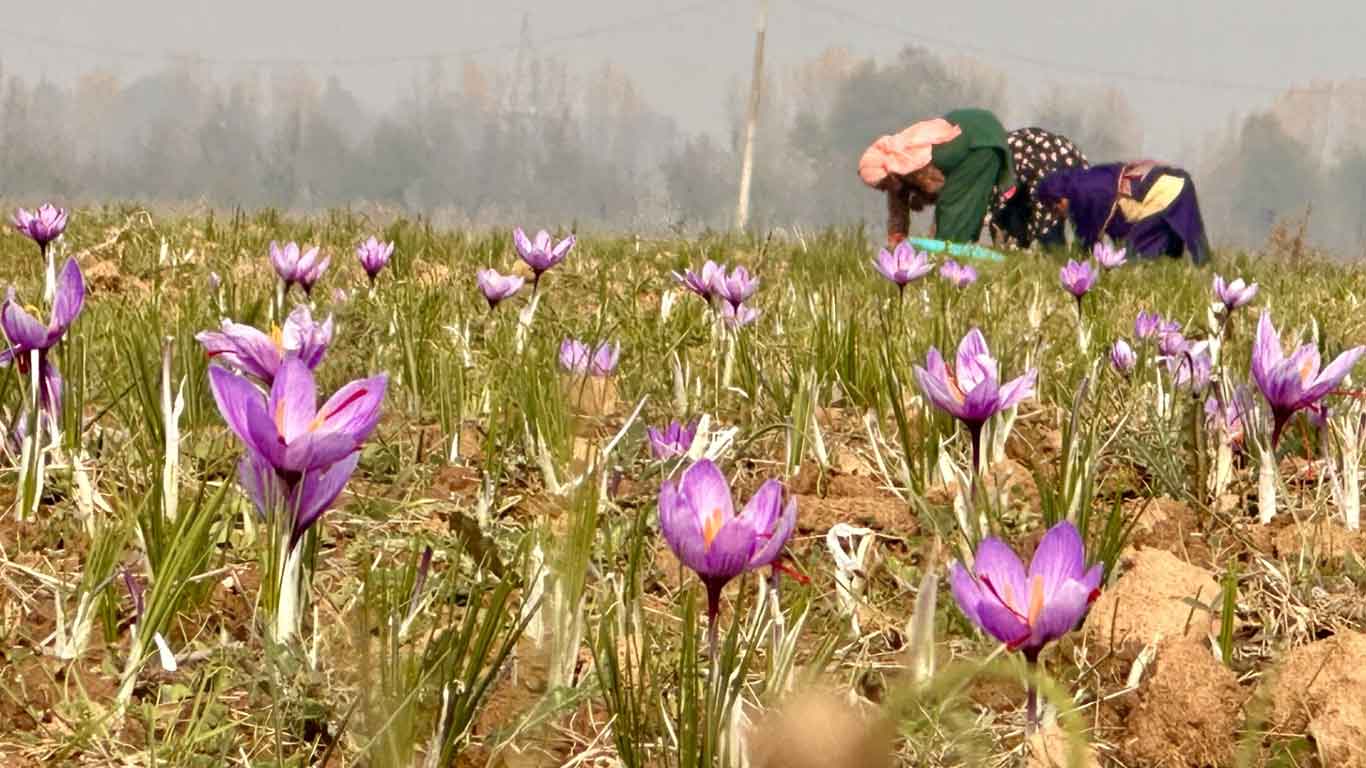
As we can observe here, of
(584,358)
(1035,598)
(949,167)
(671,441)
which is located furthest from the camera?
(949,167)

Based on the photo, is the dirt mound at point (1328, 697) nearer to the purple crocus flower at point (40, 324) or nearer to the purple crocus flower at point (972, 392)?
the purple crocus flower at point (972, 392)

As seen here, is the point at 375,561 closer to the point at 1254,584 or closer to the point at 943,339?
the point at 1254,584

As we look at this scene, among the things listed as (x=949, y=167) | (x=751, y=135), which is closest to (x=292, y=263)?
(x=949, y=167)

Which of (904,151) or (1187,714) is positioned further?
(904,151)

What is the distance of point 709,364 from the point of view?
10.4ft

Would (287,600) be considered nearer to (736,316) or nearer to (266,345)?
(266,345)

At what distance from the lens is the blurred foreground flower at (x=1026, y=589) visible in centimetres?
117

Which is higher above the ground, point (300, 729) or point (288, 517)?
point (288, 517)

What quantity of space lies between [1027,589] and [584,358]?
1.60m

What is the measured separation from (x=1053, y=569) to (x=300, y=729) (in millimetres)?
760

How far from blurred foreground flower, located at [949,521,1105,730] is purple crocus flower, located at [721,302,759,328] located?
1787 millimetres

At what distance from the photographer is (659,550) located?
6.65 feet

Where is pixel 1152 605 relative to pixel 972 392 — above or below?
below

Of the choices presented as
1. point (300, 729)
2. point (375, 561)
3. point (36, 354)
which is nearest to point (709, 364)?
point (375, 561)
